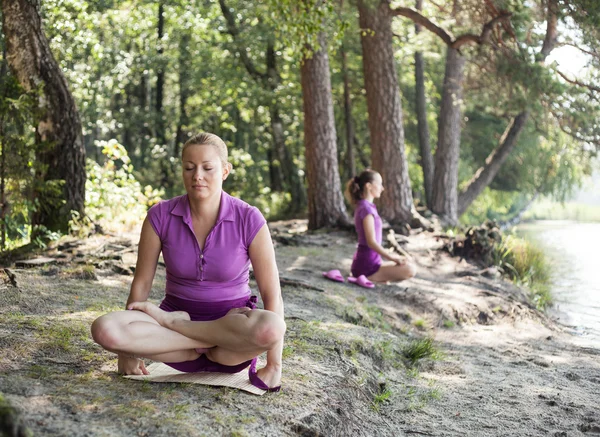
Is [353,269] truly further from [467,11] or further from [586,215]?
[586,215]

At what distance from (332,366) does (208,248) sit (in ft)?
4.94

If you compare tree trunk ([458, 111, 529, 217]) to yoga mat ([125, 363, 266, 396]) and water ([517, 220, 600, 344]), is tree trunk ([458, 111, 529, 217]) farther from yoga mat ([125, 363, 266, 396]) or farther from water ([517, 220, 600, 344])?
yoga mat ([125, 363, 266, 396])

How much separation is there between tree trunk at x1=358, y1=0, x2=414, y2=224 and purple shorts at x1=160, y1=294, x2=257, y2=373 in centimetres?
1010

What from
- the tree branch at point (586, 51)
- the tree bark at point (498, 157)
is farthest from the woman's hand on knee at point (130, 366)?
the tree bark at point (498, 157)

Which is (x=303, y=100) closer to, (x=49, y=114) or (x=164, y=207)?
(x=49, y=114)

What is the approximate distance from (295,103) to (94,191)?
8574 millimetres

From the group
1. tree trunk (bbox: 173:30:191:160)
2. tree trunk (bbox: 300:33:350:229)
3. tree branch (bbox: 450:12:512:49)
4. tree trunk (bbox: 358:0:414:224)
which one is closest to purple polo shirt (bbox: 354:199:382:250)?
tree trunk (bbox: 300:33:350:229)

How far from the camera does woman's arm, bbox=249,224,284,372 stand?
403 centimetres

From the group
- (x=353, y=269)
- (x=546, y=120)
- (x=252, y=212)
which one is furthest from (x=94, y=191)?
(x=546, y=120)

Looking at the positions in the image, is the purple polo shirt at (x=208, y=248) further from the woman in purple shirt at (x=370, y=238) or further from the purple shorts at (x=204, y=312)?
the woman in purple shirt at (x=370, y=238)

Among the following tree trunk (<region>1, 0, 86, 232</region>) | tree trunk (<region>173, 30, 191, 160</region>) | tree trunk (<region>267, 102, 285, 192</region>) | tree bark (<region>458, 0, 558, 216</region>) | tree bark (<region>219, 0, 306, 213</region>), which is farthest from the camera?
tree trunk (<region>173, 30, 191, 160</region>)

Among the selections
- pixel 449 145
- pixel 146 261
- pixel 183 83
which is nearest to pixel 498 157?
pixel 449 145

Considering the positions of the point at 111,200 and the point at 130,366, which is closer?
the point at 130,366

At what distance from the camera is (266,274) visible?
13.3ft
